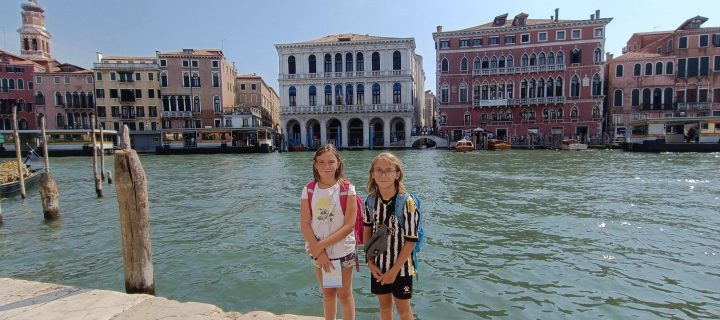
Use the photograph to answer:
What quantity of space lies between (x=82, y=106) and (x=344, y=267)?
5285 cm

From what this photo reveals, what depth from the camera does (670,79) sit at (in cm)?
3816

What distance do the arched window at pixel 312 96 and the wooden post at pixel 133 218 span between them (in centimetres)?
4302

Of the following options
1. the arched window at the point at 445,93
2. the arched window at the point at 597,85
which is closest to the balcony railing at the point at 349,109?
the arched window at the point at 445,93

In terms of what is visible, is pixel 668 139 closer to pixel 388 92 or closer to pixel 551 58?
pixel 551 58

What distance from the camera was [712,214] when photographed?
8258mm

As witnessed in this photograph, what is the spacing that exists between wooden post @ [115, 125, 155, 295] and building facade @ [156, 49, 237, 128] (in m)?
43.8

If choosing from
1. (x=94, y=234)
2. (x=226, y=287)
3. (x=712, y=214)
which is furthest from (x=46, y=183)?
(x=712, y=214)

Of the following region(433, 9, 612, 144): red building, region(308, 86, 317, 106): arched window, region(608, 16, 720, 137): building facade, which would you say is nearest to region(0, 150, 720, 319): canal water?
region(433, 9, 612, 144): red building

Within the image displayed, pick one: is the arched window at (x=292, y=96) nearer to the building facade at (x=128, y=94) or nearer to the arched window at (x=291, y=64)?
the arched window at (x=291, y=64)

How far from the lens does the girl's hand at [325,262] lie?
2.76 metres

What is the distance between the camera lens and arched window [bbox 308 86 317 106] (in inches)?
1834

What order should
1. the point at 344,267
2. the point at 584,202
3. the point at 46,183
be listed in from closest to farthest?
the point at 344,267 < the point at 46,183 < the point at 584,202

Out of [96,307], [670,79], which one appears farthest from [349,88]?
[96,307]

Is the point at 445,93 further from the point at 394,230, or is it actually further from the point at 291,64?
the point at 394,230
